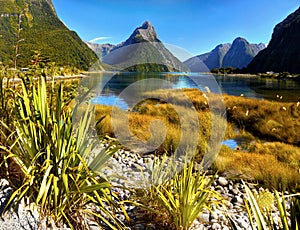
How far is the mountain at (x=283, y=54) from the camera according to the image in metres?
82.2

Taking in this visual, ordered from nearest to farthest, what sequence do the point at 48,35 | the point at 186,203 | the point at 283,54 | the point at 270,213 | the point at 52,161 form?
1. the point at 270,213
2. the point at 52,161
3. the point at 186,203
4. the point at 48,35
5. the point at 283,54

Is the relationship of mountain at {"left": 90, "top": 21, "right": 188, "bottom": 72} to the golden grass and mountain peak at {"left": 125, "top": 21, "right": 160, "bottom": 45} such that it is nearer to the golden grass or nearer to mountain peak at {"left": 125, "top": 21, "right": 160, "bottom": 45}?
mountain peak at {"left": 125, "top": 21, "right": 160, "bottom": 45}

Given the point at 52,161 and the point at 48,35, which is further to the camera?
the point at 48,35

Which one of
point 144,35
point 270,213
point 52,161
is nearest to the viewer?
point 270,213

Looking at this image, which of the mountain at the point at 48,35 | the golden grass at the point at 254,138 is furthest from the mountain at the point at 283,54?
the golden grass at the point at 254,138

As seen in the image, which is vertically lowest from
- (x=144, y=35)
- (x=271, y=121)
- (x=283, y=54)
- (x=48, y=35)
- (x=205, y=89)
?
(x=271, y=121)

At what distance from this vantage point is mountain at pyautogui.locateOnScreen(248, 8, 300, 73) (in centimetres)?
8225

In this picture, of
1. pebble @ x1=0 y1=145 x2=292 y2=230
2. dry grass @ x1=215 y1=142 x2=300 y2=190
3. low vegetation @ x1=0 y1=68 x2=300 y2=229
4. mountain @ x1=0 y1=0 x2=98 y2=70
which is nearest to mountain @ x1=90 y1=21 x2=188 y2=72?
pebble @ x1=0 y1=145 x2=292 y2=230

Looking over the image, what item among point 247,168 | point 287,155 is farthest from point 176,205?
point 287,155

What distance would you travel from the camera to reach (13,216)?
1663 mm

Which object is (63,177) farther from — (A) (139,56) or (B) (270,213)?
(A) (139,56)

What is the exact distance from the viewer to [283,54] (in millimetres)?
89062

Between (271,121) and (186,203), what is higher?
(186,203)

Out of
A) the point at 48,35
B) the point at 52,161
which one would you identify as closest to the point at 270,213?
the point at 52,161
